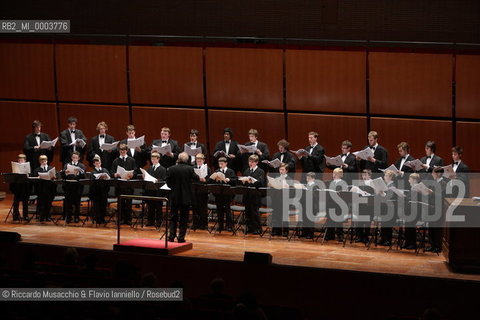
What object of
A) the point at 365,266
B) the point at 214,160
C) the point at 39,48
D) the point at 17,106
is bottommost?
the point at 365,266

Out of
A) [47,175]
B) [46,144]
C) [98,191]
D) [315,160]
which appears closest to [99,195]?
[98,191]

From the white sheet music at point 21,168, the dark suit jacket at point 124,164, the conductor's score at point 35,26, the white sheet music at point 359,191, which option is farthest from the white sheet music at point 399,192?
the conductor's score at point 35,26

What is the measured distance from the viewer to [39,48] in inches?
665

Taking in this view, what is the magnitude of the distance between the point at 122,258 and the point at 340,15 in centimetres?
743

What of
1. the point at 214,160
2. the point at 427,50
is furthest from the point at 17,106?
the point at 427,50

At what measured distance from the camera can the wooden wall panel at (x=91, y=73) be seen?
54.1 ft

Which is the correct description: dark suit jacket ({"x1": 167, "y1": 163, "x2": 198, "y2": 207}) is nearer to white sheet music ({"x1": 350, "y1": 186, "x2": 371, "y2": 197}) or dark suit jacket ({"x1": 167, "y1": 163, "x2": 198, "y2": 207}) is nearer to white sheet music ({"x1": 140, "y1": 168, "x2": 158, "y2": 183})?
white sheet music ({"x1": 140, "y1": 168, "x2": 158, "y2": 183})

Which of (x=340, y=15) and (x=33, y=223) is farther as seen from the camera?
(x=340, y=15)

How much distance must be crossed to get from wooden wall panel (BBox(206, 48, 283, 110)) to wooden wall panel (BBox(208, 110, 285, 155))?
178 millimetres

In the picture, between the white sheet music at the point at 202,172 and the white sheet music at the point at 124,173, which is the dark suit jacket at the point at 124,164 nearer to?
the white sheet music at the point at 124,173

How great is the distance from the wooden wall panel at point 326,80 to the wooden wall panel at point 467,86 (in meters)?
1.80

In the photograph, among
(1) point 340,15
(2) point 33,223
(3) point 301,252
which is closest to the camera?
(3) point 301,252

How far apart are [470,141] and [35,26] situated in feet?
33.5

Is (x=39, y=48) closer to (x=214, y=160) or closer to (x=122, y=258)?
(x=214, y=160)
